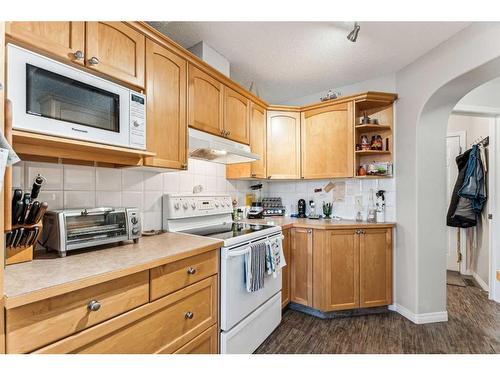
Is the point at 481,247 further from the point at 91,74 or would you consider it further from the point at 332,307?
the point at 91,74

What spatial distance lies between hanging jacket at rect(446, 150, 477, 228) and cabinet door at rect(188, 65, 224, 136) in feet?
10.6

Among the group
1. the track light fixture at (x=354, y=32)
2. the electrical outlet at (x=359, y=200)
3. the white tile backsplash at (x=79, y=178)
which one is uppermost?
the track light fixture at (x=354, y=32)

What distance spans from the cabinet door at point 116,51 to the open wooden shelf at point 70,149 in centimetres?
39

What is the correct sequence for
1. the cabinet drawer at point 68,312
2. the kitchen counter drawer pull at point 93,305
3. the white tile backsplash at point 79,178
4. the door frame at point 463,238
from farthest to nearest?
the door frame at point 463,238 < the white tile backsplash at point 79,178 < the kitchen counter drawer pull at point 93,305 < the cabinet drawer at point 68,312

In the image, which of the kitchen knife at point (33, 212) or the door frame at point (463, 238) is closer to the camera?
the kitchen knife at point (33, 212)

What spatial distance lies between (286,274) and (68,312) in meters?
1.89

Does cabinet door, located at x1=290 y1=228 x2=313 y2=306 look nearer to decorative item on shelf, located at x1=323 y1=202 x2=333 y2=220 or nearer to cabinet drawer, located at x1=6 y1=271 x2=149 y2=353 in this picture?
decorative item on shelf, located at x1=323 y1=202 x2=333 y2=220

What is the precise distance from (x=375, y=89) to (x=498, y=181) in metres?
1.61

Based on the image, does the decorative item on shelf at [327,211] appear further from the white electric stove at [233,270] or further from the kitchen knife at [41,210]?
the kitchen knife at [41,210]

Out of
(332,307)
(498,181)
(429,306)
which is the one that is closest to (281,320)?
(332,307)

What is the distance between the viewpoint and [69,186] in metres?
1.42

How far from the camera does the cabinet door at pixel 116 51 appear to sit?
120 centimetres

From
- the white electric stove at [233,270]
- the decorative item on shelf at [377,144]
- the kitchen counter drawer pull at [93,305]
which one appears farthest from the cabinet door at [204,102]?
the decorative item on shelf at [377,144]

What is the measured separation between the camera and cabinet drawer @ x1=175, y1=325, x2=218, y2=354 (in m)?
1.32
